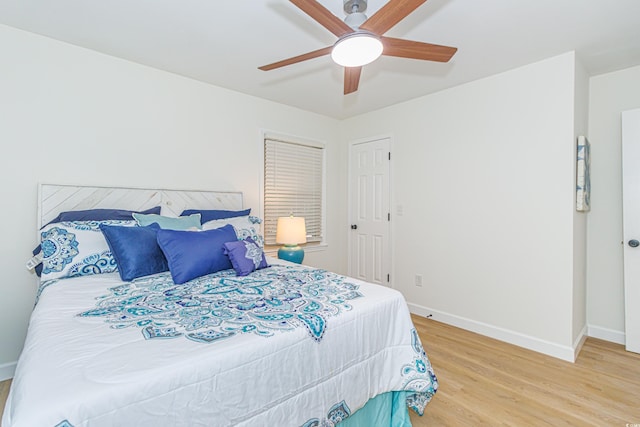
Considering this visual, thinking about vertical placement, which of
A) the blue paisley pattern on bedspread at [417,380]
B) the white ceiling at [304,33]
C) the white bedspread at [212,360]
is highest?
the white ceiling at [304,33]

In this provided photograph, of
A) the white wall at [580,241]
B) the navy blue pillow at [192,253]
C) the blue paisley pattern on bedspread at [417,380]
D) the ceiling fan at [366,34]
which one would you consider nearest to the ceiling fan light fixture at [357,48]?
the ceiling fan at [366,34]

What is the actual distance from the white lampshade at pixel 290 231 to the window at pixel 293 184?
0.30m

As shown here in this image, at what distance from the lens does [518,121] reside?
2.75m

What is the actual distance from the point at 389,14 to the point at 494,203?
2.17m

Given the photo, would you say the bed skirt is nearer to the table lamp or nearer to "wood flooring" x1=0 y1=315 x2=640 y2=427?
"wood flooring" x1=0 y1=315 x2=640 y2=427

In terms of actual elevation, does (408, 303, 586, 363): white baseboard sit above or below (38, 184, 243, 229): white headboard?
below

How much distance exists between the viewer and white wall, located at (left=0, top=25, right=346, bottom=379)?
2.21m

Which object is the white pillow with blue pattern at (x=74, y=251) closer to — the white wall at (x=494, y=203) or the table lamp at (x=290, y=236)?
the table lamp at (x=290, y=236)

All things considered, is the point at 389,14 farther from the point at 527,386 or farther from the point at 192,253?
the point at 527,386

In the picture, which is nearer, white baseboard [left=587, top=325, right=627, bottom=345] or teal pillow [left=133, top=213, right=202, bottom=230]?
teal pillow [left=133, top=213, right=202, bottom=230]

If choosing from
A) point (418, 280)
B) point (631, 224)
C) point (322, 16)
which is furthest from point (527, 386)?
point (322, 16)

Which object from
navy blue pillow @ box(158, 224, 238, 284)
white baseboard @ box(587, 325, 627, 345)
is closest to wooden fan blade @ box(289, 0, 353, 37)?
navy blue pillow @ box(158, 224, 238, 284)

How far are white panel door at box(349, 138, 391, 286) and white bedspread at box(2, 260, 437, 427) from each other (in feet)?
7.22

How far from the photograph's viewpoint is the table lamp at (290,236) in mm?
3385
